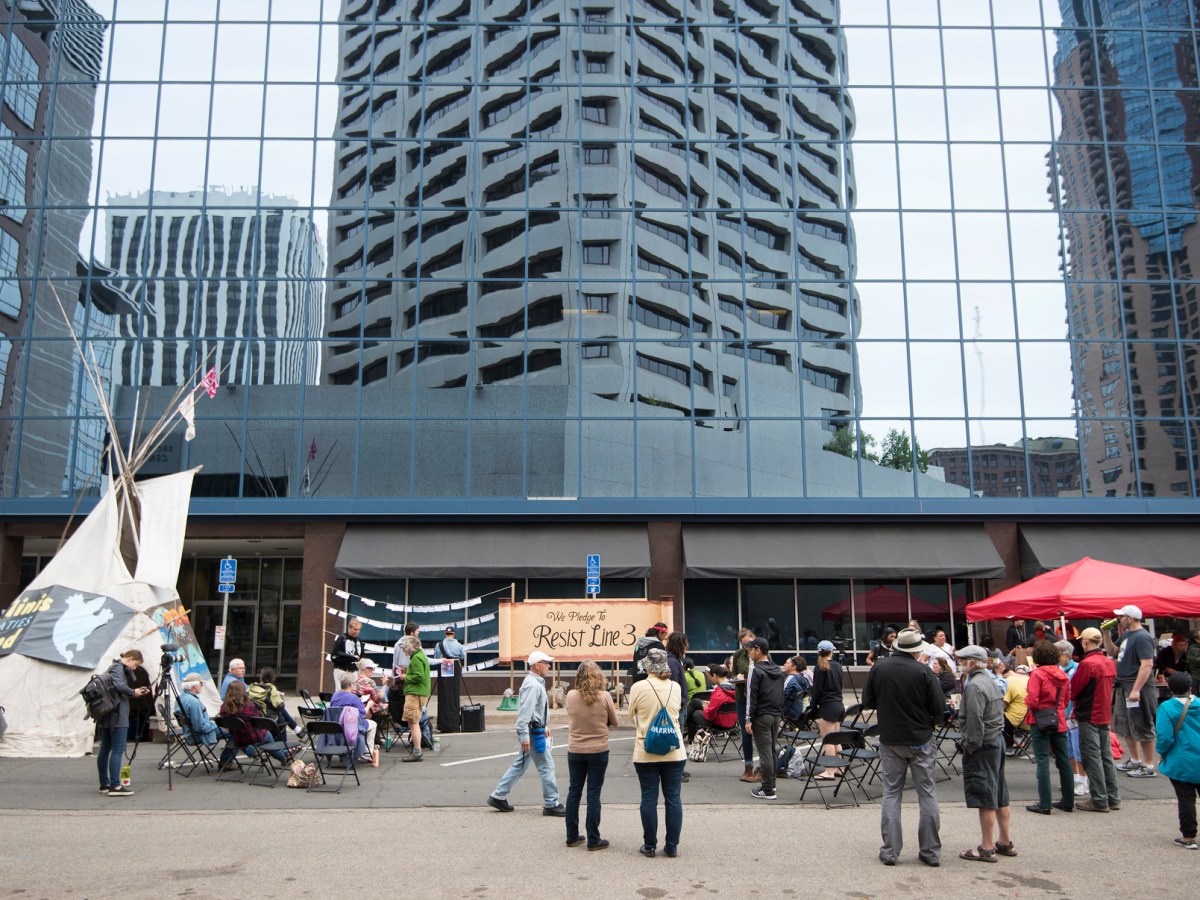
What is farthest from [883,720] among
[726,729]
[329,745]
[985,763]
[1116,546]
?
[1116,546]

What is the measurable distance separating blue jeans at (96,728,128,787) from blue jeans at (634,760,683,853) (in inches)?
268

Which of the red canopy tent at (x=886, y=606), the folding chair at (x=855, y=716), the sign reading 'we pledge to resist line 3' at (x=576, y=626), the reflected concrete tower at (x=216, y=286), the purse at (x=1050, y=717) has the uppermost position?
the reflected concrete tower at (x=216, y=286)

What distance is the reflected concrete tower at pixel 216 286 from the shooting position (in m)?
27.1

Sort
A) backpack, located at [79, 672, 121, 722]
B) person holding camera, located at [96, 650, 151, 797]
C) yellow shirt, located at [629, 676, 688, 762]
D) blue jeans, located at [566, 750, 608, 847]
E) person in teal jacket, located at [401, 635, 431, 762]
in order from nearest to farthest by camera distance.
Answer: yellow shirt, located at [629, 676, 688, 762], blue jeans, located at [566, 750, 608, 847], backpack, located at [79, 672, 121, 722], person holding camera, located at [96, 650, 151, 797], person in teal jacket, located at [401, 635, 431, 762]

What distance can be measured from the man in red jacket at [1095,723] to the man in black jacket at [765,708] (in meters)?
3.07

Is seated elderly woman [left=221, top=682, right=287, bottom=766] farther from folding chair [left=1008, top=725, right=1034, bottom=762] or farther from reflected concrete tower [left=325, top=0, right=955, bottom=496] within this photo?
reflected concrete tower [left=325, top=0, right=955, bottom=496]

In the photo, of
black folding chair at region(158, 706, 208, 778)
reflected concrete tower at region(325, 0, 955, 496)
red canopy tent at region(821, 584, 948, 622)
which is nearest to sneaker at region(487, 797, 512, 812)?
black folding chair at region(158, 706, 208, 778)

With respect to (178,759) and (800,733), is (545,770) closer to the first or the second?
(800,733)

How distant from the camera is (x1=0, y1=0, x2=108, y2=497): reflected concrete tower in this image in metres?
26.3

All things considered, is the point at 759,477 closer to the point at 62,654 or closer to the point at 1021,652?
the point at 1021,652

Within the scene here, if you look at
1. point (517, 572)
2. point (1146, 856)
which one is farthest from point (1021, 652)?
point (517, 572)

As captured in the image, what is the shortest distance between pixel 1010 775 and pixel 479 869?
791 cm

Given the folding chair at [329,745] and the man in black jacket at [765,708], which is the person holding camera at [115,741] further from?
the man in black jacket at [765,708]

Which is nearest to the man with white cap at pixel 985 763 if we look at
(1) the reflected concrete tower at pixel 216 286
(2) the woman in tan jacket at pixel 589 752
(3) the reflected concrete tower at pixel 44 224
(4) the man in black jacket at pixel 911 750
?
(4) the man in black jacket at pixel 911 750
